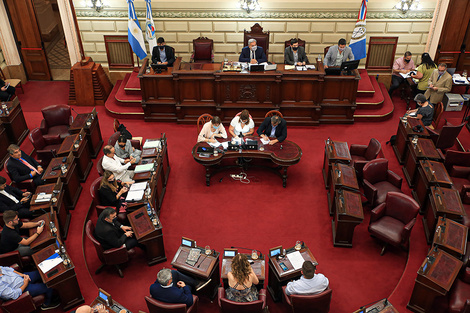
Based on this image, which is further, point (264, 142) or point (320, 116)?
point (320, 116)

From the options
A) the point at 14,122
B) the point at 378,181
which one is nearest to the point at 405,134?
the point at 378,181

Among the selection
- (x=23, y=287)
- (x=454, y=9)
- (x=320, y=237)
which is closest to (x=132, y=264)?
(x=23, y=287)

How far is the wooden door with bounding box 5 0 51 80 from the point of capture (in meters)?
11.2

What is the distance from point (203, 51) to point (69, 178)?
5.09 m

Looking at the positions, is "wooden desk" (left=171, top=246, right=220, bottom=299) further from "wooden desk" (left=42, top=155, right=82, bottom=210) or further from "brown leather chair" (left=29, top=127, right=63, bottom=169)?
"brown leather chair" (left=29, top=127, right=63, bottom=169)

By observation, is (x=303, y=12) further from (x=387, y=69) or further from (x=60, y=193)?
Answer: (x=60, y=193)

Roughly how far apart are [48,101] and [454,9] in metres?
10.7

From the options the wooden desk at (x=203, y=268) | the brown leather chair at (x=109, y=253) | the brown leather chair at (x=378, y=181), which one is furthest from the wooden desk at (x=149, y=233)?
the brown leather chair at (x=378, y=181)

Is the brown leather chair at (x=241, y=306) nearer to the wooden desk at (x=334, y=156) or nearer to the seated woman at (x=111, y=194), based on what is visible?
the seated woman at (x=111, y=194)

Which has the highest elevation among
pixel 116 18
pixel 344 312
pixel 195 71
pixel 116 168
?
pixel 116 18

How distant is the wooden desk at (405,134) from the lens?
26.8ft

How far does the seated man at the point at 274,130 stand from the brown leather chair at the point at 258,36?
335 cm

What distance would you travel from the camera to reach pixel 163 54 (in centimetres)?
1038

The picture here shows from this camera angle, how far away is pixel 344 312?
19.1 feet
